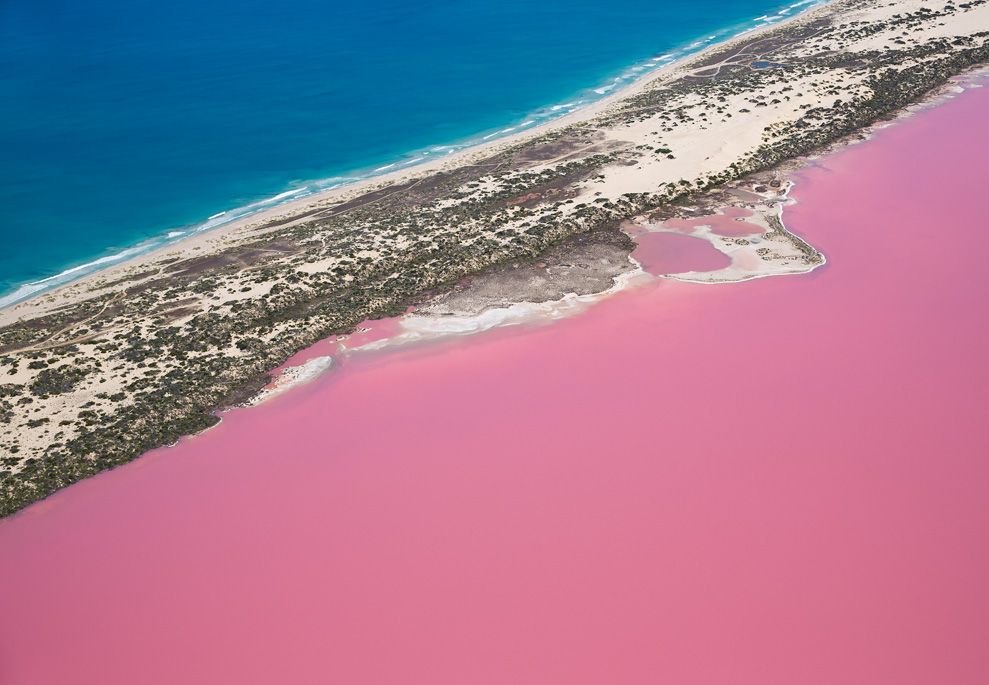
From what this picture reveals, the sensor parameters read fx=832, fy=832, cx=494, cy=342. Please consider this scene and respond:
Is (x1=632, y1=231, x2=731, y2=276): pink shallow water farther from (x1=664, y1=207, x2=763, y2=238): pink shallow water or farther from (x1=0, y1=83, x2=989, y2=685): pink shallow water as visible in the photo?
(x1=0, y1=83, x2=989, y2=685): pink shallow water

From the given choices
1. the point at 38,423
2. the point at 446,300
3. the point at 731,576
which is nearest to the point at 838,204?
the point at 446,300

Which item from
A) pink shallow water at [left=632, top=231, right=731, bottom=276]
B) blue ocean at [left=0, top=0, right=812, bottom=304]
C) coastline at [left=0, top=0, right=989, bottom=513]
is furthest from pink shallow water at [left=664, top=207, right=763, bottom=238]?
blue ocean at [left=0, top=0, right=812, bottom=304]

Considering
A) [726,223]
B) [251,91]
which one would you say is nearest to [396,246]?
[726,223]

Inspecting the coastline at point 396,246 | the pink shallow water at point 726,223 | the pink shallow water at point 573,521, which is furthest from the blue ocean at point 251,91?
the pink shallow water at point 573,521

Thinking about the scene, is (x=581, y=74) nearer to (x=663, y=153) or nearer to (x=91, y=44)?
(x=663, y=153)

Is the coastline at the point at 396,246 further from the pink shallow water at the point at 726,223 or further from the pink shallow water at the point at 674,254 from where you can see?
the pink shallow water at the point at 674,254

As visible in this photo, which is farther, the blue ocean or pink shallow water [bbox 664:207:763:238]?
the blue ocean

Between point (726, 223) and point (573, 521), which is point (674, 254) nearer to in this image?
point (726, 223)
